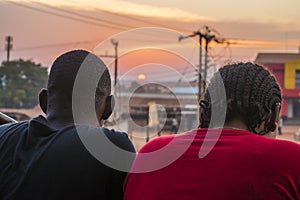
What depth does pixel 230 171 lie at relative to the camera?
1177 millimetres

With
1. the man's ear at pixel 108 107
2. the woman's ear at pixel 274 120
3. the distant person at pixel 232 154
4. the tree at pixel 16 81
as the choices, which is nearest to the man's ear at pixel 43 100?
the man's ear at pixel 108 107

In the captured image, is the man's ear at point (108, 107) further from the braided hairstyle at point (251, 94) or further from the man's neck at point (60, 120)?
the braided hairstyle at point (251, 94)

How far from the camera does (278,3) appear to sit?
364 inches

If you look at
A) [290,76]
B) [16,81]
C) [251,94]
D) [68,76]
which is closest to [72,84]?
[68,76]

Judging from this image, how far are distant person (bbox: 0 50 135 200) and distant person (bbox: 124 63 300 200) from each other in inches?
3.0

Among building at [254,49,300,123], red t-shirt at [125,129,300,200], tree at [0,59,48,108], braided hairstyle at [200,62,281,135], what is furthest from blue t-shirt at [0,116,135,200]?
building at [254,49,300,123]

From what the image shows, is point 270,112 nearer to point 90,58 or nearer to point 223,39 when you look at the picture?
point 90,58

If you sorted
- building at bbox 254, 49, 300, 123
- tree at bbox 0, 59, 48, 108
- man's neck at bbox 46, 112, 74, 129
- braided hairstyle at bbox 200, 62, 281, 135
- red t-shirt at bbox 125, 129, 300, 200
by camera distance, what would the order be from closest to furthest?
red t-shirt at bbox 125, 129, 300, 200, braided hairstyle at bbox 200, 62, 281, 135, man's neck at bbox 46, 112, 74, 129, tree at bbox 0, 59, 48, 108, building at bbox 254, 49, 300, 123

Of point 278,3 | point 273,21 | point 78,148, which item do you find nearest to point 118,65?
point 78,148

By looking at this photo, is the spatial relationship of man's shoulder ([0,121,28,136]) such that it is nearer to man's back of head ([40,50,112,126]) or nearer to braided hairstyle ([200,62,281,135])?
man's back of head ([40,50,112,126])

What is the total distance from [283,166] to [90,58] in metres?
0.61

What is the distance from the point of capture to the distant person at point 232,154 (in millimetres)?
1161

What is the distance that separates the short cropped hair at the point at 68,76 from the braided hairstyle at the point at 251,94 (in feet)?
1.11

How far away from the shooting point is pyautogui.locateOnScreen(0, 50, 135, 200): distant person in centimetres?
129
